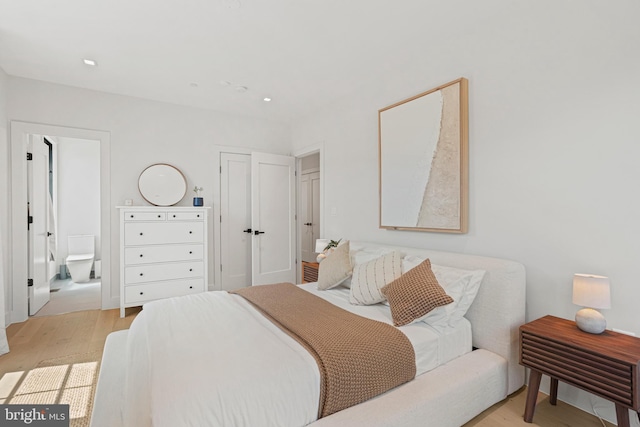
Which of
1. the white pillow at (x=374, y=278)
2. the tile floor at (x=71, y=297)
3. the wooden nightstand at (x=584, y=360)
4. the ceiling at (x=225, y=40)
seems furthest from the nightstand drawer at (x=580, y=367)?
the tile floor at (x=71, y=297)

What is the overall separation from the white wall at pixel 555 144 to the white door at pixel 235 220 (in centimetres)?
288

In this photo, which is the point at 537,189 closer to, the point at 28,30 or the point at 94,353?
the point at 94,353

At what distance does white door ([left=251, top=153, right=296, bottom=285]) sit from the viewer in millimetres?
4449

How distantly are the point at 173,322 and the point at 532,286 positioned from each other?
2.35 meters

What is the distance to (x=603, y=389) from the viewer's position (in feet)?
4.68

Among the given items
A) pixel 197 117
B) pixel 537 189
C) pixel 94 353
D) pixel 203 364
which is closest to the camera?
pixel 203 364

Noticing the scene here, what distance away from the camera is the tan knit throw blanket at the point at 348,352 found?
1367mm

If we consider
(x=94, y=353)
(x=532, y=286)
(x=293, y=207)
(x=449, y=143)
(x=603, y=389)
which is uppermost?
(x=449, y=143)

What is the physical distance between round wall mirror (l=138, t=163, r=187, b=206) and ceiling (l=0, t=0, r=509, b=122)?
986mm

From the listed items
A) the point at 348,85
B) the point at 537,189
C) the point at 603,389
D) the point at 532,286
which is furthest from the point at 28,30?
the point at 603,389

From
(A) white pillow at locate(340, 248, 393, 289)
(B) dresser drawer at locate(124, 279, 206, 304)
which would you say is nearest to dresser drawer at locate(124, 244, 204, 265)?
(B) dresser drawer at locate(124, 279, 206, 304)

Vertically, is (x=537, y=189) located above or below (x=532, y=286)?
above

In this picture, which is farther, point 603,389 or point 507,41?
point 507,41

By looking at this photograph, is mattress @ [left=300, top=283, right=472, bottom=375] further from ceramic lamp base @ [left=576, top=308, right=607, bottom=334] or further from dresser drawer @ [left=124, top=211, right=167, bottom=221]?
dresser drawer @ [left=124, top=211, right=167, bottom=221]
